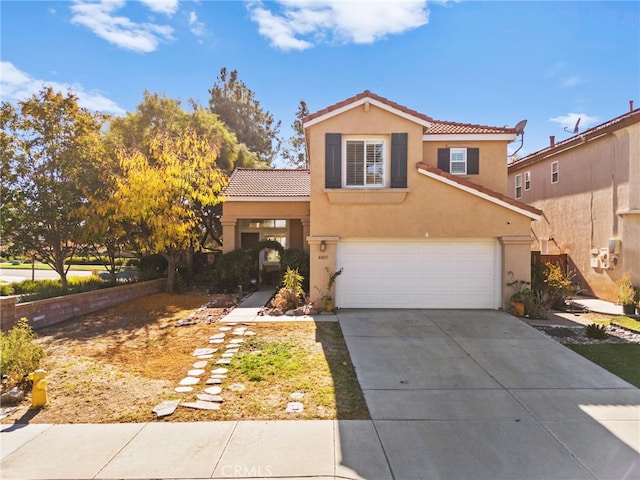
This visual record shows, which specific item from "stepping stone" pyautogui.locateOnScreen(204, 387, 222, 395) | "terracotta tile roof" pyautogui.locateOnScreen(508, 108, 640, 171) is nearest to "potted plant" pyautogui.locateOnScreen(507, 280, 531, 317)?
"terracotta tile roof" pyautogui.locateOnScreen(508, 108, 640, 171)

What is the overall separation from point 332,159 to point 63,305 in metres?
9.33

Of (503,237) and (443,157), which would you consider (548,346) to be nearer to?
(503,237)

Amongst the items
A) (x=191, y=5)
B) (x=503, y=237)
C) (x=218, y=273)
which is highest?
(x=191, y=5)

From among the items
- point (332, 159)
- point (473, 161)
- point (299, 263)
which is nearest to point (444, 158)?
point (473, 161)

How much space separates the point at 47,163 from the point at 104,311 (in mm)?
5820

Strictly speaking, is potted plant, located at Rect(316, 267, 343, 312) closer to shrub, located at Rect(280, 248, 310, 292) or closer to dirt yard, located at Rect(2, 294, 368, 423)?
dirt yard, located at Rect(2, 294, 368, 423)

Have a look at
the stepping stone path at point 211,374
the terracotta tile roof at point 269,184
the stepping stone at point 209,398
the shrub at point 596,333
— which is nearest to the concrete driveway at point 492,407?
the shrub at point 596,333

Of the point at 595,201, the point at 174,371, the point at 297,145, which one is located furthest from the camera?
the point at 297,145

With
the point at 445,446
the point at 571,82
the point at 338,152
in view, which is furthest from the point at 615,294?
the point at 445,446

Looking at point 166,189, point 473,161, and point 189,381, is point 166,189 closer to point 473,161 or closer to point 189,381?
point 189,381

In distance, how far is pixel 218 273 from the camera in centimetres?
1534

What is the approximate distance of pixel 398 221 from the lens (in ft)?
37.4

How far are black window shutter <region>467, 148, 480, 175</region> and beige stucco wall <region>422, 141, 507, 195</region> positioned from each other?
0.41 ft

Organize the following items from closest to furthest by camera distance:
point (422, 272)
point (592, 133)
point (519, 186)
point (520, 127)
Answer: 1. point (422, 272)
2. point (520, 127)
3. point (592, 133)
4. point (519, 186)
